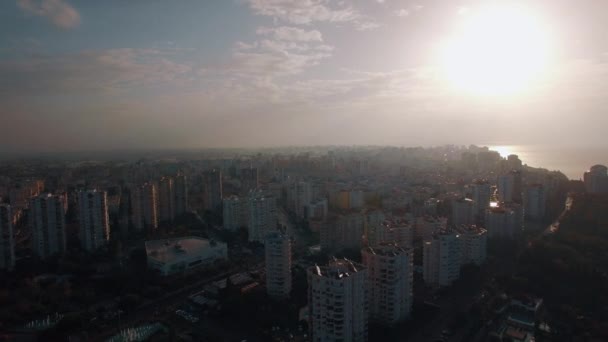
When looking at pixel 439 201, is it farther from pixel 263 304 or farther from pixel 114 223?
pixel 114 223

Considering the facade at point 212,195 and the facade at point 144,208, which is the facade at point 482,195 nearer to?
the facade at point 212,195

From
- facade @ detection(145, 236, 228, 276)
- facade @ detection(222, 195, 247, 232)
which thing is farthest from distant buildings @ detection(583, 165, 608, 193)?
facade @ detection(145, 236, 228, 276)

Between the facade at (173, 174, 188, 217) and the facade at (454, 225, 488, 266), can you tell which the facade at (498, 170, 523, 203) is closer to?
the facade at (454, 225, 488, 266)

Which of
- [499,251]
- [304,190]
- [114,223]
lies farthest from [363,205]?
[114,223]

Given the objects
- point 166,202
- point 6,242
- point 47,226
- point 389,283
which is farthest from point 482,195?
point 6,242

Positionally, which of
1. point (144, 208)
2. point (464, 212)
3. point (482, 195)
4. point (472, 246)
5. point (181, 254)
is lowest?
point (181, 254)

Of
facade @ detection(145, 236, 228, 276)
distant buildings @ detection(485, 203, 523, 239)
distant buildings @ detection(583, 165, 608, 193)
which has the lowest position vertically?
facade @ detection(145, 236, 228, 276)

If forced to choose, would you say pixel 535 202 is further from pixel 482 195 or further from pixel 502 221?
pixel 502 221
